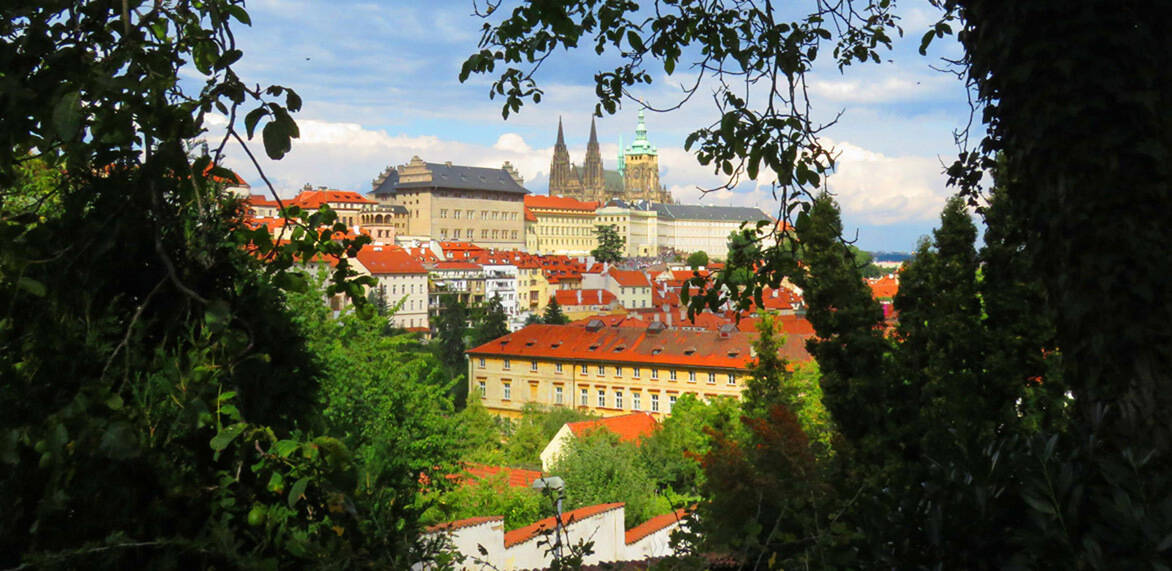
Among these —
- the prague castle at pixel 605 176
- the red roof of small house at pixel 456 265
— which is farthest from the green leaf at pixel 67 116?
the prague castle at pixel 605 176

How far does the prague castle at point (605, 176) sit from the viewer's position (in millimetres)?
164125

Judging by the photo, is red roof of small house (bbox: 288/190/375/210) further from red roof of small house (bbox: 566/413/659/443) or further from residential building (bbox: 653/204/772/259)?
red roof of small house (bbox: 566/413/659/443)

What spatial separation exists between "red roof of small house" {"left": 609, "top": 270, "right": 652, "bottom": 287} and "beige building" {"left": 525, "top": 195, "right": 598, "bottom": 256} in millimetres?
50567

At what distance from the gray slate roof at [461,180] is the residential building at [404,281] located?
48.3 meters

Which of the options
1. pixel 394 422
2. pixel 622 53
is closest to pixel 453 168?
pixel 394 422

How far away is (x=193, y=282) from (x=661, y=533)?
39.8ft

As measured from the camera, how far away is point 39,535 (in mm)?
1873

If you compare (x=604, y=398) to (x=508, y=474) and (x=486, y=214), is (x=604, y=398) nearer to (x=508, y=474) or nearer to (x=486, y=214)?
(x=508, y=474)

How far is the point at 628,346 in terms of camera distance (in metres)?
44.9

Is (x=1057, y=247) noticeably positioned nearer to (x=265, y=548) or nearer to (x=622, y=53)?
(x=265, y=548)

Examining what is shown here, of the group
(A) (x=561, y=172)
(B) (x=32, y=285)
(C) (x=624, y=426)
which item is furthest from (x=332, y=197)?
(B) (x=32, y=285)

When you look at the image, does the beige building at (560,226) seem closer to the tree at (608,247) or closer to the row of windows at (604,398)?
the tree at (608,247)

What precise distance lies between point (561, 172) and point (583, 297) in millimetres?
86841

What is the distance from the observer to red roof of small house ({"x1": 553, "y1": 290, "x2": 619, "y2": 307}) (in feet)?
267
